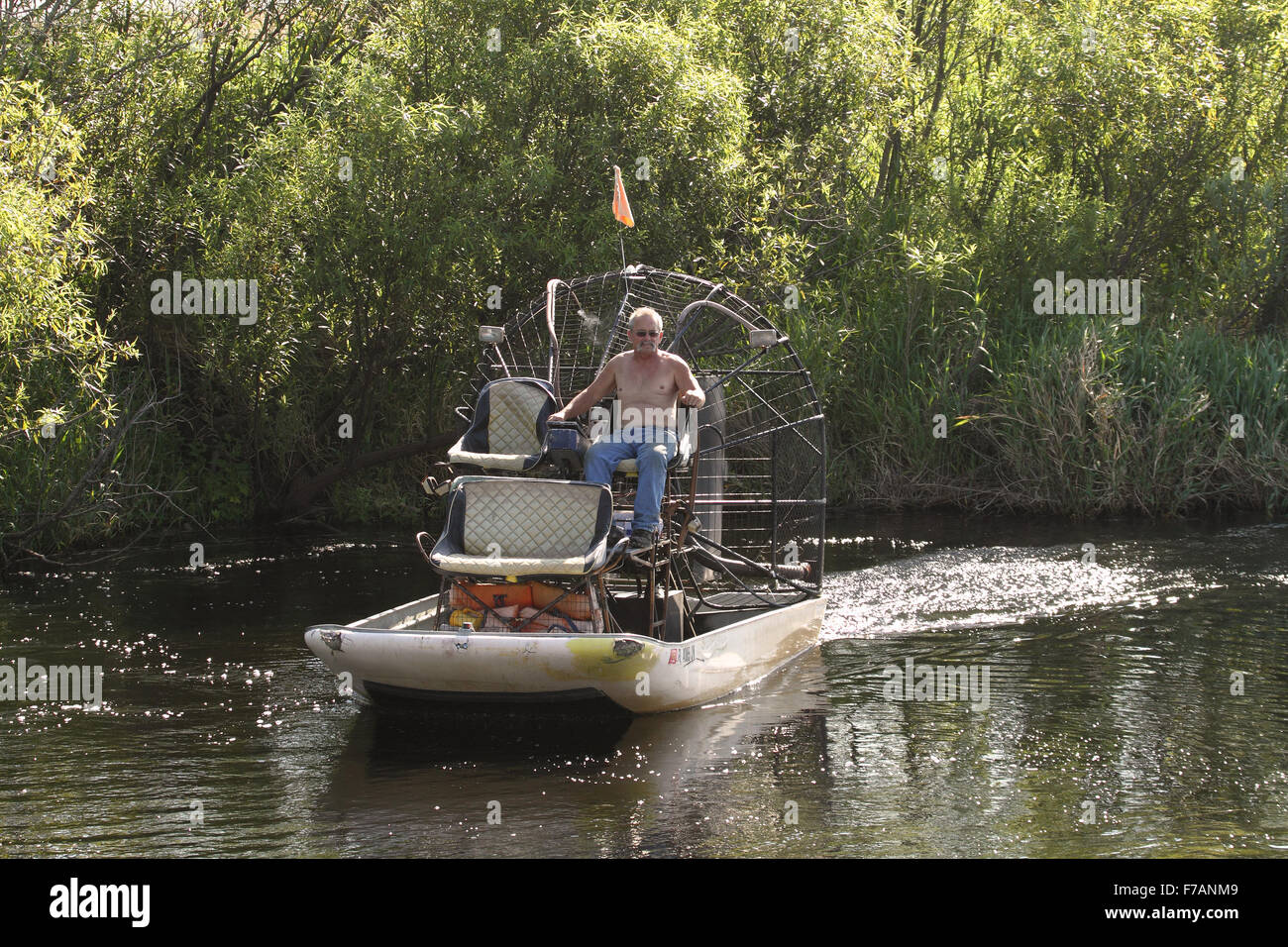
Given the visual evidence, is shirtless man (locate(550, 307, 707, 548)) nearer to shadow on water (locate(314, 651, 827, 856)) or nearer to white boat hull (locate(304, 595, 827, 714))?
white boat hull (locate(304, 595, 827, 714))

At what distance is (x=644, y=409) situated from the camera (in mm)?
9148

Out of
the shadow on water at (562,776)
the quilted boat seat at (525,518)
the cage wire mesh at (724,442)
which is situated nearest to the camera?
the shadow on water at (562,776)

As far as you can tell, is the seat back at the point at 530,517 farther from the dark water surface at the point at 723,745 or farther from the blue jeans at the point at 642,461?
the dark water surface at the point at 723,745

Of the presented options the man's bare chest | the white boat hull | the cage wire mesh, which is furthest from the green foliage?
the man's bare chest

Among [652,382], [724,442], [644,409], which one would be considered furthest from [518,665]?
[724,442]

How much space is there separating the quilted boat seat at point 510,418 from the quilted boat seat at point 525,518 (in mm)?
853

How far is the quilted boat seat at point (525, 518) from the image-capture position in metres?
8.48

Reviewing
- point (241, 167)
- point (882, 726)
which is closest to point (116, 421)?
point (241, 167)

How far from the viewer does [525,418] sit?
9430mm

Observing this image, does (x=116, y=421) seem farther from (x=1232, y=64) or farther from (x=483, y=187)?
(x=1232, y=64)

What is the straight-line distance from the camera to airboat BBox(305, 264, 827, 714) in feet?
25.9

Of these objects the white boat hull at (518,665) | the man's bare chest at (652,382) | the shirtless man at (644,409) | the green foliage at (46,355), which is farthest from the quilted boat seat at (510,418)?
the green foliage at (46,355)

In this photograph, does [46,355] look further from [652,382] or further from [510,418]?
[652,382]
